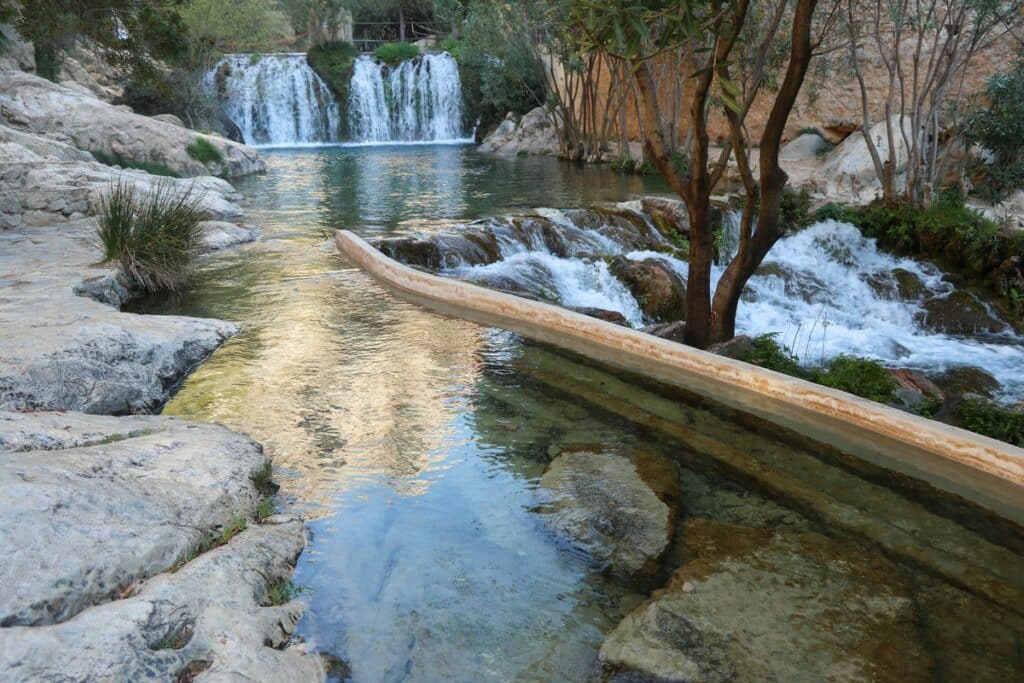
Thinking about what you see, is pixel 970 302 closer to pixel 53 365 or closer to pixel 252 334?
pixel 252 334

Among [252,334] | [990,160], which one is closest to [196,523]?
[252,334]

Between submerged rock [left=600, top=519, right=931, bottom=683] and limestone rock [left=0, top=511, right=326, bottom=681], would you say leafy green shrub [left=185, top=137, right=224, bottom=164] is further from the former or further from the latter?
submerged rock [left=600, top=519, right=931, bottom=683]

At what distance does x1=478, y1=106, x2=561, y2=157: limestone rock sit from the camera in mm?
26859

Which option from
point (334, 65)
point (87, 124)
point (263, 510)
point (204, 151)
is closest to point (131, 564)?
point (263, 510)

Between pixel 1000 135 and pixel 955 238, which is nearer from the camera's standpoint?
pixel 955 238

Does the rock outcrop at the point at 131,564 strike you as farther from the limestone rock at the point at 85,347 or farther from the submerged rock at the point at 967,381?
the submerged rock at the point at 967,381

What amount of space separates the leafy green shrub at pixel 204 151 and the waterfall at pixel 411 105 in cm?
1366

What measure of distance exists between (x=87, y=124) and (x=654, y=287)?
13.4m

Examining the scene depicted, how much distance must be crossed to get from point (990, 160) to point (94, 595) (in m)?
14.9

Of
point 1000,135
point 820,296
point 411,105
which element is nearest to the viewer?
point 820,296

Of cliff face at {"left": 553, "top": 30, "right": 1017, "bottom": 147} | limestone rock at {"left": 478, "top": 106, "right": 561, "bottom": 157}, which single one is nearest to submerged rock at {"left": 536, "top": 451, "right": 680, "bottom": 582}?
cliff face at {"left": 553, "top": 30, "right": 1017, "bottom": 147}

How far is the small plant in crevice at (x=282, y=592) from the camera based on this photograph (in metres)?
3.32

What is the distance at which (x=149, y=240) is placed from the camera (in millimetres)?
8742

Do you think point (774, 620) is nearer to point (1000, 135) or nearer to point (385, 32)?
point (1000, 135)
